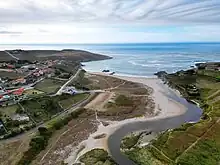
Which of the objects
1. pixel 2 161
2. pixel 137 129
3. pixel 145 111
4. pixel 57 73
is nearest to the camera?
pixel 2 161

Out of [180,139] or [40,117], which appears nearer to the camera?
[180,139]

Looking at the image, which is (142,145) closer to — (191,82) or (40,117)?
(40,117)

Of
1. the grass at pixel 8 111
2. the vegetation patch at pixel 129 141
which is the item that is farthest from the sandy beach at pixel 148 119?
A: the grass at pixel 8 111

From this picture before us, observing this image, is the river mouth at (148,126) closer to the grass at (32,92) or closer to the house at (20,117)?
the house at (20,117)

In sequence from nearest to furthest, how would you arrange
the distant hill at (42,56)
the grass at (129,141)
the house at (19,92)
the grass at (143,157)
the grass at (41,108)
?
1. the grass at (143,157)
2. the grass at (129,141)
3. the grass at (41,108)
4. the house at (19,92)
5. the distant hill at (42,56)

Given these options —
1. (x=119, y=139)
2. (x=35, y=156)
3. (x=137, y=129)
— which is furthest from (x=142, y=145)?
(x=35, y=156)

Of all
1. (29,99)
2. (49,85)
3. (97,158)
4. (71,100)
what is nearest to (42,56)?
(49,85)
